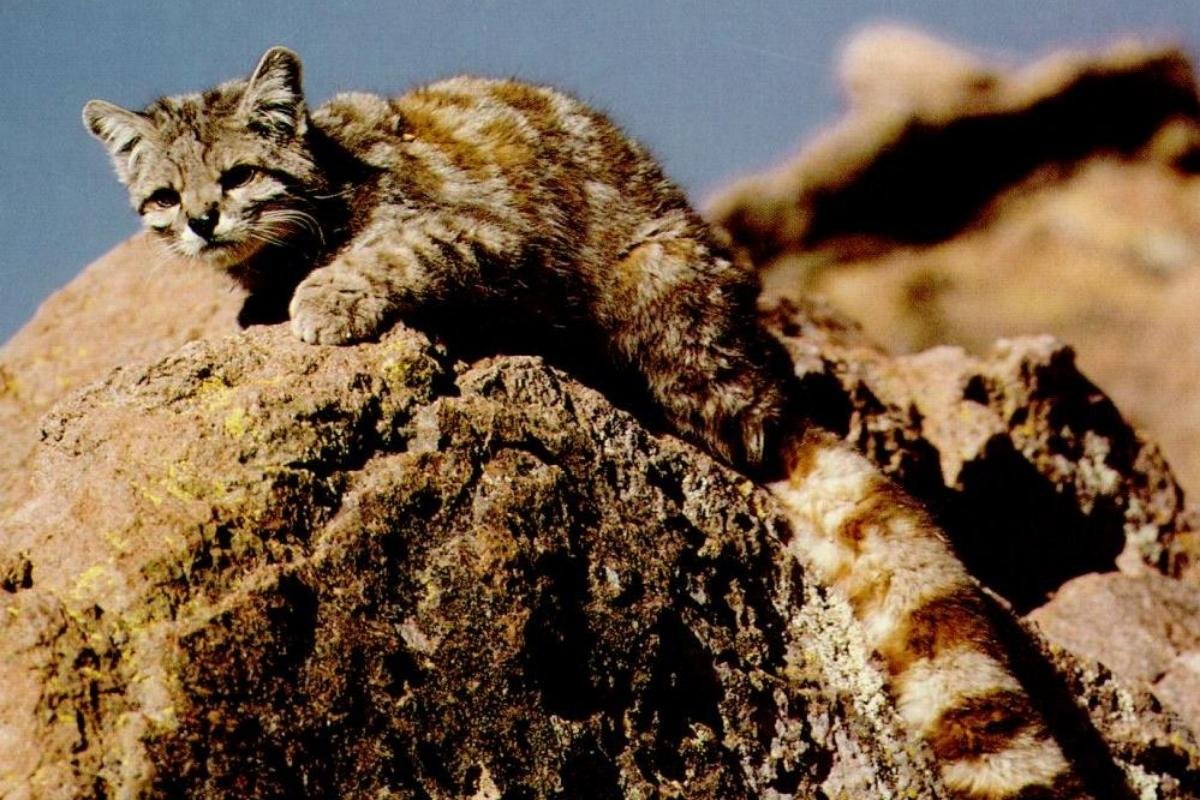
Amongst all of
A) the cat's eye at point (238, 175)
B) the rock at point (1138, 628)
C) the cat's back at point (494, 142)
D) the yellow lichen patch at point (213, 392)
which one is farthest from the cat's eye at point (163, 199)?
the rock at point (1138, 628)

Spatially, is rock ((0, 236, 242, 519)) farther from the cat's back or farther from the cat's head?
the cat's back

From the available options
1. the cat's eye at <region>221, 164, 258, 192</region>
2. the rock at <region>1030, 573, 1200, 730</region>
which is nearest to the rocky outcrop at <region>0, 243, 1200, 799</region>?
the rock at <region>1030, 573, 1200, 730</region>

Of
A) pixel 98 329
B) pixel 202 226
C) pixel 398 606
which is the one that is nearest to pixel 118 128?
pixel 202 226

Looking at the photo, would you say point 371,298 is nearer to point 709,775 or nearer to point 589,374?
point 589,374

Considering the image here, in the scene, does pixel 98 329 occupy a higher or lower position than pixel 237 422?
higher

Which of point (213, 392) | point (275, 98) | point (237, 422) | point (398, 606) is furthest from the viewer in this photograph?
point (275, 98)

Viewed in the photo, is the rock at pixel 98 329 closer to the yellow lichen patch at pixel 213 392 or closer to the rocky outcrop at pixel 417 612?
the yellow lichen patch at pixel 213 392

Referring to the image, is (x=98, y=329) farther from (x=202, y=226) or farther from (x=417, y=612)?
(x=417, y=612)
